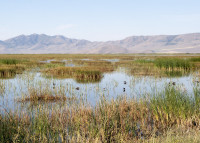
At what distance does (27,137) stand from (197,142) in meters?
5.40

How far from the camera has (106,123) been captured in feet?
29.4

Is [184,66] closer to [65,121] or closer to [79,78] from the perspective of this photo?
[79,78]

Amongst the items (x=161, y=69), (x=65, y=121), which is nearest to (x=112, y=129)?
(x=65, y=121)

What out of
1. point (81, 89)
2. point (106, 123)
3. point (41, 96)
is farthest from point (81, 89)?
point (106, 123)

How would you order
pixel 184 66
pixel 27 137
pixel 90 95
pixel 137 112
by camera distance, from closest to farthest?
pixel 27 137 < pixel 137 112 < pixel 90 95 < pixel 184 66

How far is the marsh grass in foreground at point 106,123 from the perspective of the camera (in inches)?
313

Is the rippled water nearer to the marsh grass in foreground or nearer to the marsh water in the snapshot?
the marsh water

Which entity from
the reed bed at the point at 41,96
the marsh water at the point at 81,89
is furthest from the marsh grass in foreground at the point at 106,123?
the reed bed at the point at 41,96

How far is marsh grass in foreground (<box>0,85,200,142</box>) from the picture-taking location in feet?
26.1

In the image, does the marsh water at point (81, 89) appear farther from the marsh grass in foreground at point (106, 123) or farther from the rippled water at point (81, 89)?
the marsh grass in foreground at point (106, 123)

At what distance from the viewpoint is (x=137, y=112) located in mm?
10867

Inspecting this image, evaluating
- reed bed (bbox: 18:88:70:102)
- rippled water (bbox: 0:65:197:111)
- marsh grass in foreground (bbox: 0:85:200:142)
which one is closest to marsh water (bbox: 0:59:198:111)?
rippled water (bbox: 0:65:197:111)

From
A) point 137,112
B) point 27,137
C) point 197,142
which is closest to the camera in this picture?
point 197,142

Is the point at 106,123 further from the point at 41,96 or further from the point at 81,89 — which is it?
the point at 81,89
